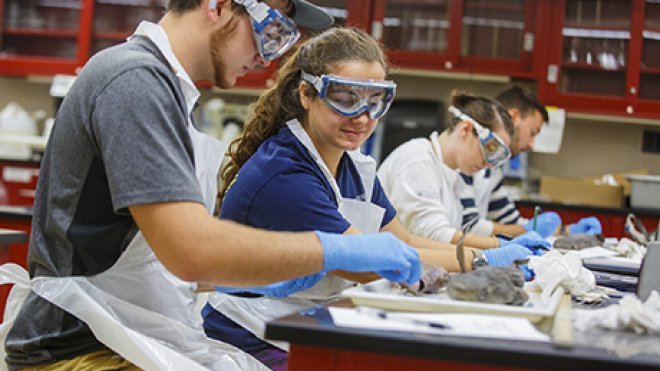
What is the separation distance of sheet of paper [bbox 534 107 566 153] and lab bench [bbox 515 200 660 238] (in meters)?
0.52

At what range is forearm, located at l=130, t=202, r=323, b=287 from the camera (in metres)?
1.31

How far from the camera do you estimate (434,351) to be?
1053mm

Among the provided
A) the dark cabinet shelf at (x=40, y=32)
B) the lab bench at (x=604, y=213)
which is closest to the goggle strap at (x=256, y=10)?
the lab bench at (x=604, y=213)

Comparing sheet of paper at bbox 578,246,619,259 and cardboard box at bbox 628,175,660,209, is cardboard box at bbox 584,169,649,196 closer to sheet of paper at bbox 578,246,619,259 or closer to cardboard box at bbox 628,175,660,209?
cardboard box at bbox 628,175,660,209

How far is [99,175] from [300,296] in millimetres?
673

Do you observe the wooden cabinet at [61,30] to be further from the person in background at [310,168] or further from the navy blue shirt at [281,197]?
the navy blue shirt at [281,197]

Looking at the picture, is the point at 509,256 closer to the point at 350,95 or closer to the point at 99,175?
the point at 350,95

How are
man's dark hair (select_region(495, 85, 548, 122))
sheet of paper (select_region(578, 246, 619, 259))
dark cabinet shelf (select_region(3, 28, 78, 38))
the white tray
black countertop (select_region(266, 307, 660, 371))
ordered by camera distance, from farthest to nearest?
1. dark cabinet shelf (select_region(3, 28, 78, 38))
2. man's dark hair (select_region(495, 85, 548, 122))
3. sheet of paper (select_region(578, 246, 619, 259))
4. the white tray
5. black countertop (select_region(266, 307, 660, 371))

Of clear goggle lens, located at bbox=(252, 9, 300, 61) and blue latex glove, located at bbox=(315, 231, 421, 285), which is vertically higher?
clear goggle lens, located at bbox=(252, 9, 300, 61)

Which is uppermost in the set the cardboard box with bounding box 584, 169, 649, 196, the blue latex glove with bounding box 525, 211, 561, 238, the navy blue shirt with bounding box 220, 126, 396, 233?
the navy blue shirt with bounding box 220, 126, 396, 233

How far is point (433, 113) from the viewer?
599 centimetres

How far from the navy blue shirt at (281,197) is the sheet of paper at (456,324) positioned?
26.7 inches

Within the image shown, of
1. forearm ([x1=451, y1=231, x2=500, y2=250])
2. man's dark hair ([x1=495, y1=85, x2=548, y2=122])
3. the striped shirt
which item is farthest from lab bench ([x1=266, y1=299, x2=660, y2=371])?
man's dark hair ([x1=495, y1=85, x2=548, y2=122])

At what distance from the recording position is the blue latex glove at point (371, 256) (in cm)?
138
